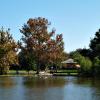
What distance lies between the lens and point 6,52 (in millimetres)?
81625

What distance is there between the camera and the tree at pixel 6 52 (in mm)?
81125

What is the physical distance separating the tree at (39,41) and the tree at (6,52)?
8481 mm

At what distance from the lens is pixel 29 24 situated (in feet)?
302

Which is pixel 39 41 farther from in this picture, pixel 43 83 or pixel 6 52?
pixel 43 83

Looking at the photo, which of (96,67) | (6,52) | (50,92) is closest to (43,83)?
(50,92)

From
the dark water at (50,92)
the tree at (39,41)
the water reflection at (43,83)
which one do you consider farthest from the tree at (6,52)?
the dark water at (50,92)

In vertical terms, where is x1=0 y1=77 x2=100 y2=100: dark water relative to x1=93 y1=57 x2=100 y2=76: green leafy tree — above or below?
below

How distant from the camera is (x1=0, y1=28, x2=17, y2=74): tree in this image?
8112cm

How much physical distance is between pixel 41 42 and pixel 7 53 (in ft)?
42.7

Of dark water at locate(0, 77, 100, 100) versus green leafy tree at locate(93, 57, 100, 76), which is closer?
dark water at locate(0, 77, 100, 100)

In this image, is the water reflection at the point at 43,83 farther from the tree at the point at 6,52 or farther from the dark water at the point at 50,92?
the tree at the point at 6,52

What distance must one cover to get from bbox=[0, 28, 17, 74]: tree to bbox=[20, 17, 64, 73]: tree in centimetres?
848

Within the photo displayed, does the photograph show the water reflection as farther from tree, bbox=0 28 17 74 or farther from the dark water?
tree, bbox=0 28 17 74

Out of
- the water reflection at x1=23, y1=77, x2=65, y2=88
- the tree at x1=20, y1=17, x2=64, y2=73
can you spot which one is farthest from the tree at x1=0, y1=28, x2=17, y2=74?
the water reflection at x1=23, y1=77, x2=65, y2=88
